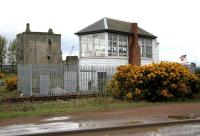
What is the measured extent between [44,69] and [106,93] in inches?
361

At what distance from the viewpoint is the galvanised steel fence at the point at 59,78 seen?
1337 inches

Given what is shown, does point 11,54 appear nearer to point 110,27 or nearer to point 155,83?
point 110,27

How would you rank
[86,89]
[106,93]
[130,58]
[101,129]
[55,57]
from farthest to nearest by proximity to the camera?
1. [55,57]
2. [130,58]
3. [86,89]
4. [106,93]
5. [101,129]

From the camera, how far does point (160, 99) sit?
81.4 feet

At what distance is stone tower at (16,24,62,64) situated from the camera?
68.2 m

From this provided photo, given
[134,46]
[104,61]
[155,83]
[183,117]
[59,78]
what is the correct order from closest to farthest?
[183,117] < [155,83] < [59,78] < [104,61] < [134,46]

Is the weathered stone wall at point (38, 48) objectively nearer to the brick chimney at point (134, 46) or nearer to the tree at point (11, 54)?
the tree at point (11, 54)

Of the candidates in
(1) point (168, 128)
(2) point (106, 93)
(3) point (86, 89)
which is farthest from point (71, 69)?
(1) point (168, 128)

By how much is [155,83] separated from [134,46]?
21.0m

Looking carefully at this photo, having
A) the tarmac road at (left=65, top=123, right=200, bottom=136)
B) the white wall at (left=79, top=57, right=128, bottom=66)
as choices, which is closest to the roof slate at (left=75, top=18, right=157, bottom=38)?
the white wall at (left=79, top=57, right=128, bottom=66)

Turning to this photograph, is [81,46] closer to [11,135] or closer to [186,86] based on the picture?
[186,86]

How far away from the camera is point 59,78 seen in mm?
35094

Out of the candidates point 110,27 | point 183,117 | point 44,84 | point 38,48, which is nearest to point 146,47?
point 110,27

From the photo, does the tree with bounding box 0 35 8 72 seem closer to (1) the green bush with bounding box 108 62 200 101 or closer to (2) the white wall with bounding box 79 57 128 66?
(2) the white wall with bounding box 79 57 128 66
